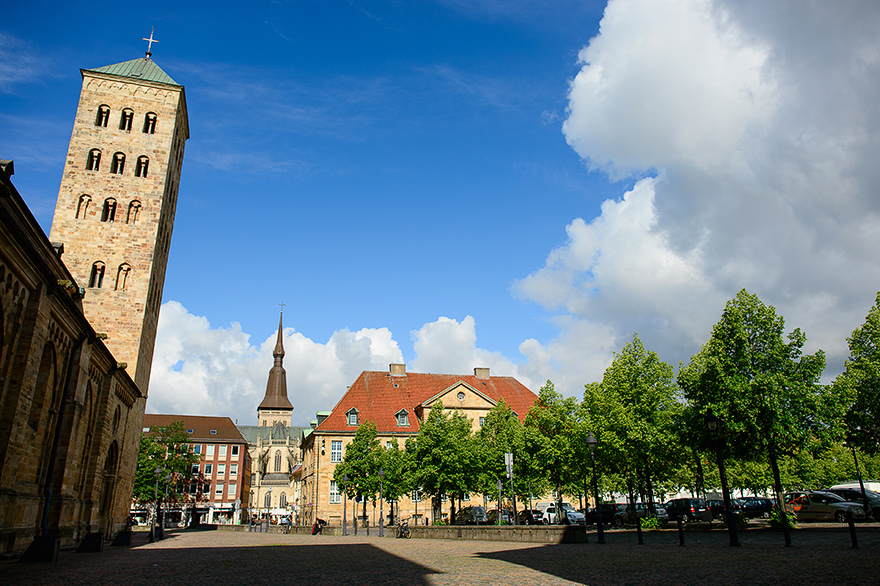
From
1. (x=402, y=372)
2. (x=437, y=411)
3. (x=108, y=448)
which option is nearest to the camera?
(x=108, y=448)

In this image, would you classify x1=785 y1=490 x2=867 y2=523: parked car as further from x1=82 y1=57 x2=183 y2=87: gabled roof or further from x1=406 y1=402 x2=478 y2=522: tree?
x1=82 y1=57 x2=183 y2=87: gabled roof

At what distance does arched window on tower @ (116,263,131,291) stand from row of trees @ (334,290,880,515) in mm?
22908

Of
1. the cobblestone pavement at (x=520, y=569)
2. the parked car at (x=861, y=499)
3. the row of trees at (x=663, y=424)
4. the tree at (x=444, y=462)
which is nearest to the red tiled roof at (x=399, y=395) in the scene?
the row of trees at (x=663, y=424)

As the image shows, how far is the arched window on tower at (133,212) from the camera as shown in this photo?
139 ft

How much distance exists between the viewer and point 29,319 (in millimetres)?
18781

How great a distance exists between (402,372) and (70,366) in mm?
48199

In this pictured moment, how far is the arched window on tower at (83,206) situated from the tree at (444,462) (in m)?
30.3

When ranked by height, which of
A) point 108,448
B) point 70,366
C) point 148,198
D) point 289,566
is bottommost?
point 289,566

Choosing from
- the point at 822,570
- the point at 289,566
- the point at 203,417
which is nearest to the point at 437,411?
the point at 289,566

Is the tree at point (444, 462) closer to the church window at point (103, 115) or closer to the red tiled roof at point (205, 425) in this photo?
the church window at point (103, 115)

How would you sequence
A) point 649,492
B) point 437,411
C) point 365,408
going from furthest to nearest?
point 365,408 → point 437,411 → point 649,492

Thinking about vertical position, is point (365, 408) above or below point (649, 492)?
above

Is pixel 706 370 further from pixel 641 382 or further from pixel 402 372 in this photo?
pixel 402 372

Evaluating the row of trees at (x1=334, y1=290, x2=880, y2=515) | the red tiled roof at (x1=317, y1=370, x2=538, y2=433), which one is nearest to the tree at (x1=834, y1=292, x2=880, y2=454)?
the row of trees at (x1=334, y1=290, x2=880, y2=515)
